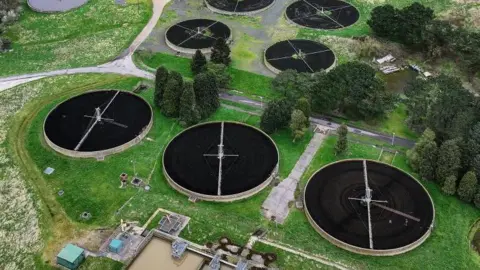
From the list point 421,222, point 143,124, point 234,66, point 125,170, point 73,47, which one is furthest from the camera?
point 73,47

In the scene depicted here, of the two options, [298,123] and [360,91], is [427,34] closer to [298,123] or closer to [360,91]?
[360,91]

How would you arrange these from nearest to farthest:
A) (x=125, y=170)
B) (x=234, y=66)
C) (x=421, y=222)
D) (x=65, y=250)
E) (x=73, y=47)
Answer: (x=65, y=250), (x=421, y=222), (x=125, y=170), (x=234, y=66), (x=73, y=47)

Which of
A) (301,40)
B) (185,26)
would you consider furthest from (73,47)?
(301,40)

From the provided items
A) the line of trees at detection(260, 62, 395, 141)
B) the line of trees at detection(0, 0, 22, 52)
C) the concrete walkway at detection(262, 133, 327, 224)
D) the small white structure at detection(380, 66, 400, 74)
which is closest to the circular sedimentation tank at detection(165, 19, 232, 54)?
the line of trees at detection(260, 62, 395, 141)

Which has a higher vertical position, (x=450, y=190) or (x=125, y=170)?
(x=450, y=190)

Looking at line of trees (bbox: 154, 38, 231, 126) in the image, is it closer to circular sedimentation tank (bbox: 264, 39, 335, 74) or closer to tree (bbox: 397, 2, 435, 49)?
circular sedimentation tank (bbox: 264, 39, 335, 74)

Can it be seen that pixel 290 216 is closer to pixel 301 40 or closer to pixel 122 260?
pixel 122 260
